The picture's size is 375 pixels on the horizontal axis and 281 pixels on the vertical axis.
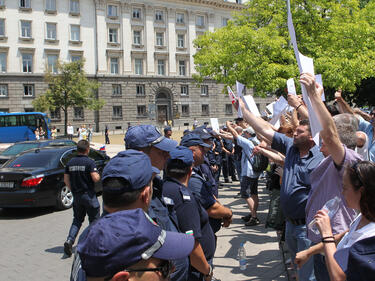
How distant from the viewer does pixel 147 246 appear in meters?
1.55

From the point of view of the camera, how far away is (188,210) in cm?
284

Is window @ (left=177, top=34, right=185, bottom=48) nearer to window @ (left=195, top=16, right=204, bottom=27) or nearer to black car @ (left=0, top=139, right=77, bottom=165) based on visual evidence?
window @ (left=195, top=16, right=204, bottom=27)

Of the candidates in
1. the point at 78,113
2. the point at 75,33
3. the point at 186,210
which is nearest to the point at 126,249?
the point at 186,210

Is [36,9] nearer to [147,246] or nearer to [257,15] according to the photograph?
[257,15]

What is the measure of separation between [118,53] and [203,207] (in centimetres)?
4800

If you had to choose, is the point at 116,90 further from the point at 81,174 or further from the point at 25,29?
the point at 81,174

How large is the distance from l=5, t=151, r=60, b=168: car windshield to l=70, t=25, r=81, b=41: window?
40.3 m

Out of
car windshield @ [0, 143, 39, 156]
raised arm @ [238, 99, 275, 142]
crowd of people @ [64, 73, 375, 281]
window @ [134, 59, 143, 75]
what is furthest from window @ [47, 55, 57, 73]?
raised arm @ [238, 99, 275, 142]

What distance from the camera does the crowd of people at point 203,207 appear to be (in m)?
1.54

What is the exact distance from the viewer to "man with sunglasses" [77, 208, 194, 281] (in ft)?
4.81

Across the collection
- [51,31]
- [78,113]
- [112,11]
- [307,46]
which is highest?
[112,11]

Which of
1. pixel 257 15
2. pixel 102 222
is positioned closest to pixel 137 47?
pixel 257 15

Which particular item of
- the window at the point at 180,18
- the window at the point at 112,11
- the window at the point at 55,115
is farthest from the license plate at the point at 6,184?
the window at the point at 180,18

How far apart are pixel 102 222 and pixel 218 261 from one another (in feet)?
14.2
